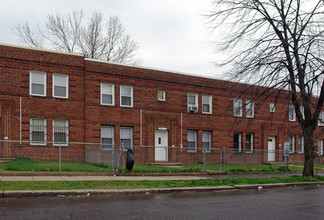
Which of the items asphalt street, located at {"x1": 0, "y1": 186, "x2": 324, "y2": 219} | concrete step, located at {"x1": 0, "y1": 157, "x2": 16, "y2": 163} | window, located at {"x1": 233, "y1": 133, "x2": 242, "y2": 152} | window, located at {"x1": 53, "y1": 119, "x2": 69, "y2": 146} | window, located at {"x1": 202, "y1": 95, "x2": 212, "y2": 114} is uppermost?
window, located at {"x1": 202, "y1": 95, "x2": 212, "y2": 114}

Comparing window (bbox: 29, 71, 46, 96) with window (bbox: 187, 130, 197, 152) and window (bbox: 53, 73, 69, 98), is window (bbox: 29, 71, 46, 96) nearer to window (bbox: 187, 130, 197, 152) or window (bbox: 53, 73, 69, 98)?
window (bbox: 53, 73, 69, 98)

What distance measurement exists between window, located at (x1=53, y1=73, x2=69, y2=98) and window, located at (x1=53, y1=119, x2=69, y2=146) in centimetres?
156

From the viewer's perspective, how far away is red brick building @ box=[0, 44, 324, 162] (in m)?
19.0

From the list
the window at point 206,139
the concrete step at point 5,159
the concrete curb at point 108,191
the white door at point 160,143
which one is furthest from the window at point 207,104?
the concrete step at point 5,159

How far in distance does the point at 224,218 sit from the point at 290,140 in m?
25.9

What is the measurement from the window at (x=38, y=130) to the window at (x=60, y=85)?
179 centimetres

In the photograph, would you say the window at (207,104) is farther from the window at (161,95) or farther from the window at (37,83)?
the window at (37,83)

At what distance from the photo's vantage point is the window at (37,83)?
19591 millimetres

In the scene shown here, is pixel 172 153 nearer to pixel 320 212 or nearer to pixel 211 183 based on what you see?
pixel 211 183

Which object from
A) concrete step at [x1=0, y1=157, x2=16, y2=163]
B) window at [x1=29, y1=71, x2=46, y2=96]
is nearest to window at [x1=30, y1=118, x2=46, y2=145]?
window at [x1=29, y1=71, x2=46, y2=96]

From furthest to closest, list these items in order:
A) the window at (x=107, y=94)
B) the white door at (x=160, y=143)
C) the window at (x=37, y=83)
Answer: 1. the white door at (x=160, y=143)
2. the window at (x=107, y=94)
3. the window at (x=37, y=83)

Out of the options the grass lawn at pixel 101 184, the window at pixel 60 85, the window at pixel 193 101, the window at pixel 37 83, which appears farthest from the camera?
the window at pixel 193 101

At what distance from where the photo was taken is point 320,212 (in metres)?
8.73

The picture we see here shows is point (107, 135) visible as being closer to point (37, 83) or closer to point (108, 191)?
point (37, 83)
